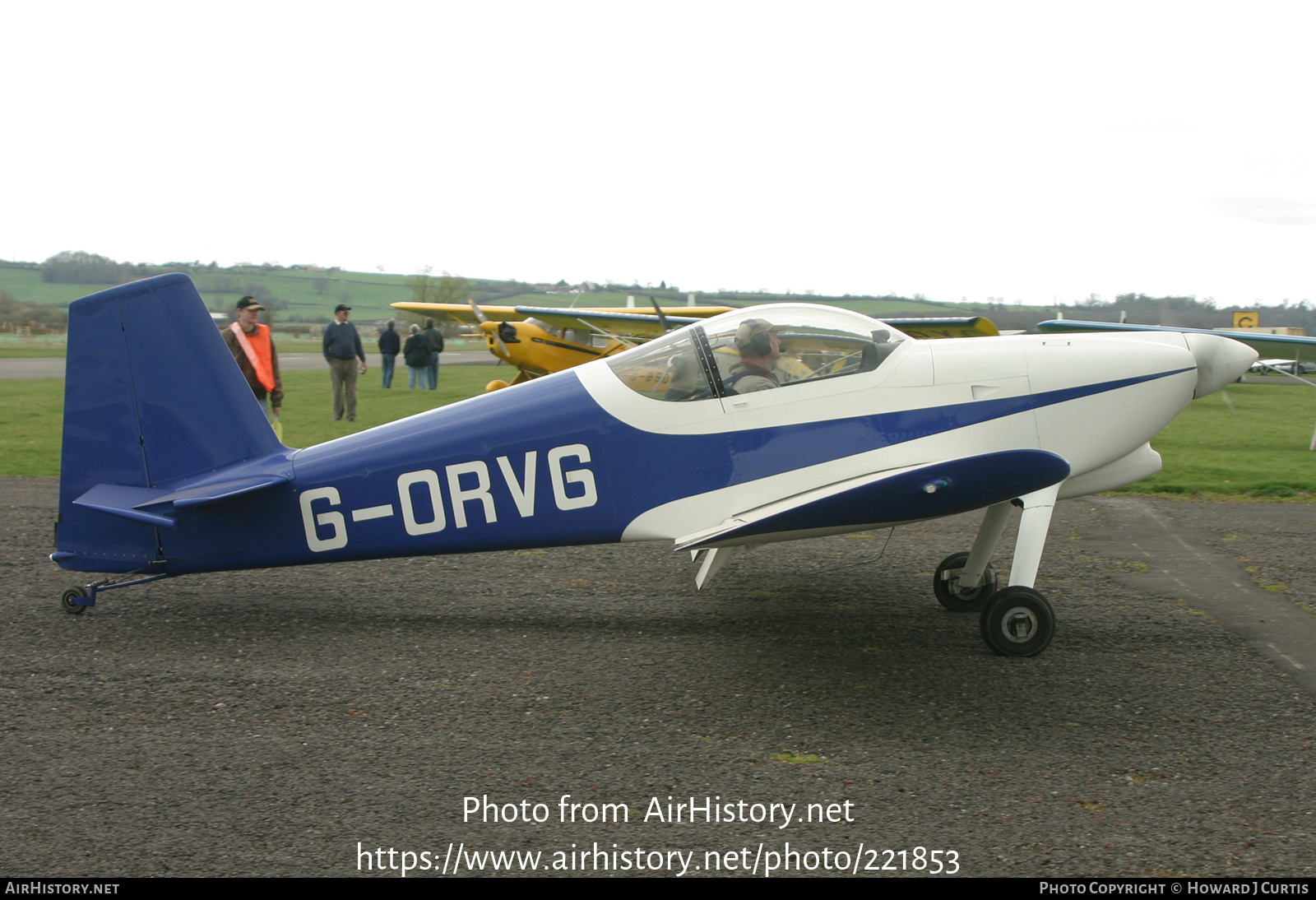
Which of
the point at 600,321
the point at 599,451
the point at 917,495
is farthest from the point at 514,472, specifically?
the point at 600,321

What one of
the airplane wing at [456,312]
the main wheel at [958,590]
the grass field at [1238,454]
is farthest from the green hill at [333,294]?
the main wheel at [958,590]

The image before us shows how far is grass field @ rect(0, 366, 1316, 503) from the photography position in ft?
32.4

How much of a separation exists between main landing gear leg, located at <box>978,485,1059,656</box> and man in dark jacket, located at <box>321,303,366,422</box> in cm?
1177

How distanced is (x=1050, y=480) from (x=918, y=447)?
68 centimetres

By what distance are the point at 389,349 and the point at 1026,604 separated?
64.5 ft

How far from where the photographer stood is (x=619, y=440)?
4.86m

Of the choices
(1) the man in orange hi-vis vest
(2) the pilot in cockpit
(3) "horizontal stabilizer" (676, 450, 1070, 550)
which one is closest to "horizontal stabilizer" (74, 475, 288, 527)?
(3) "horizontal stabilizer" (676, 450, 1070, 550)

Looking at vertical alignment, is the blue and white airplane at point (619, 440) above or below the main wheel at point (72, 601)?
above

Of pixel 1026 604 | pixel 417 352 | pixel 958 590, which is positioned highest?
pixel 417 352

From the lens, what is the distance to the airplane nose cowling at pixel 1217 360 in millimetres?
4879

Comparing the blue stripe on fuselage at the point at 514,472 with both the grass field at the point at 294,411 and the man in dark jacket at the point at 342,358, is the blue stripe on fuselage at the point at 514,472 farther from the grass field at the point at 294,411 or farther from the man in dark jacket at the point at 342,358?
the man in dark jacket at the point at 342,358

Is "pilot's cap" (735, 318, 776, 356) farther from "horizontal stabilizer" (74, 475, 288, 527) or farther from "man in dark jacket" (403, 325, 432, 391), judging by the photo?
"man in dark jacket" (403, 325, 432, 391)

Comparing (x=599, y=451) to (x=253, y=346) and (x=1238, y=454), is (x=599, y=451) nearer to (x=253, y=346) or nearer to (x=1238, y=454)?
(x=253, y=346)
